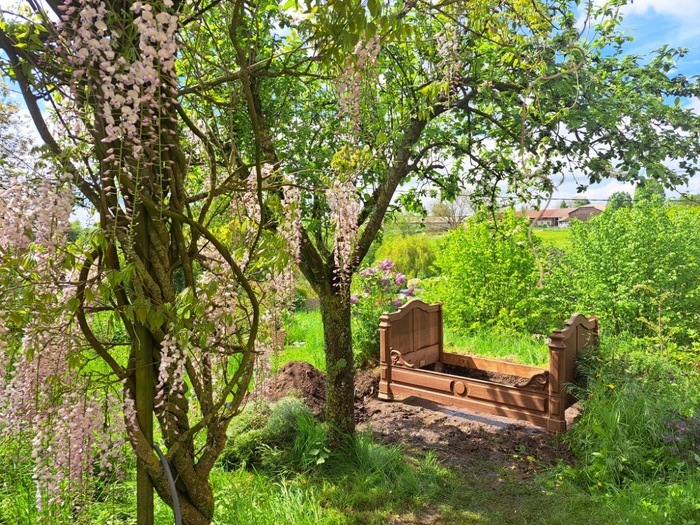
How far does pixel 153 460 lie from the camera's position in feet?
4.73

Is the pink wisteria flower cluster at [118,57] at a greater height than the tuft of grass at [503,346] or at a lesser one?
greater

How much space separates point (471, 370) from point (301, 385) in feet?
5.74

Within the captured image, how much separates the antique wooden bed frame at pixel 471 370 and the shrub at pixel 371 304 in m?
0.69

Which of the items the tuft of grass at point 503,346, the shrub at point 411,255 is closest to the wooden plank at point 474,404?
the tuft of grass at point 503,346

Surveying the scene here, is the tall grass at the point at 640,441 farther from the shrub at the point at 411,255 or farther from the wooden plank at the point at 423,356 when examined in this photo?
the shrub at the point at 411,255

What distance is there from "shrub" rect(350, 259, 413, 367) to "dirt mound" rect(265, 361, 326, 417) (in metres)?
0.90

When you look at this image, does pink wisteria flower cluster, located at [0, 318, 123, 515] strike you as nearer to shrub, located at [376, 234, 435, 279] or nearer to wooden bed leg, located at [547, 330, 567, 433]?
wooden bed leg, located at [547, 330, 567, 433]

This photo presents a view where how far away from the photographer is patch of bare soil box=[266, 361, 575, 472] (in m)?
3.73

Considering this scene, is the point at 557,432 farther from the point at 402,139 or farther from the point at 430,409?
the point at 402,139

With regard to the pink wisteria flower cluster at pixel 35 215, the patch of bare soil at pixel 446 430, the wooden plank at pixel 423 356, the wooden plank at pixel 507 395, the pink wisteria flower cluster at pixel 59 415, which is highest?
the pink wisteria flower cluster at pixel 35 215

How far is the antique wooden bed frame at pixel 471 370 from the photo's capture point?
4074mm

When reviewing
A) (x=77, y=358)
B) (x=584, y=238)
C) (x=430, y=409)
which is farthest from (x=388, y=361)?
(x=77, y=358)

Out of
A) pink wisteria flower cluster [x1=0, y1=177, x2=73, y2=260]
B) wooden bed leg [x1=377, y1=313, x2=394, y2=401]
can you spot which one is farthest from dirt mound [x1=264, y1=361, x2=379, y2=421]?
pink wisteria flower cluster [x1=0, y1=177, x2=73, y2=260]

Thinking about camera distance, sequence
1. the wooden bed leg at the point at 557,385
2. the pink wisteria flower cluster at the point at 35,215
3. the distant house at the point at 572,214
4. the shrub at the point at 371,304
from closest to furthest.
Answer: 1. the pink wisteria flower cluster at the point at 35,215
2. the wooden bed leg at the point at 557,385
3. the shrub at the point at 371,304
4. the distant house at the point at 572,214
